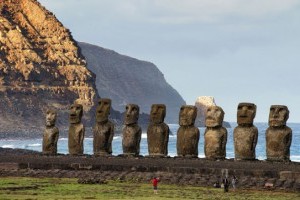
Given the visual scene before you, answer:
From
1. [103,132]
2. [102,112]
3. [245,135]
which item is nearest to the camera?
[245,135]

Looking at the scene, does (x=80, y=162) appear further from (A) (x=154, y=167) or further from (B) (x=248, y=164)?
(B) (x=248, y=164)

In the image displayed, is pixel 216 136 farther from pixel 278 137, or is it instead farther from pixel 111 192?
pixel 111 192

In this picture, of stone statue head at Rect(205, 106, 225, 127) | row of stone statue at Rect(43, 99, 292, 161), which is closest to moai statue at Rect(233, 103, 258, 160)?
row of stone statue at Rect(43, 99, 292, 161)

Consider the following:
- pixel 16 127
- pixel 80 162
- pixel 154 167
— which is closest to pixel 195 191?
pixel 154 167

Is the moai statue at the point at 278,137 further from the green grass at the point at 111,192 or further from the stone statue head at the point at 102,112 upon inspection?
the stone statue head at the point at 102,112

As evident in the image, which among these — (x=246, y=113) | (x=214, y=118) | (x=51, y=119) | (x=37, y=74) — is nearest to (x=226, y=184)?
(x=246, y=113)

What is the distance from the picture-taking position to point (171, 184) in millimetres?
33094

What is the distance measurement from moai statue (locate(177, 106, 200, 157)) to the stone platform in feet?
1.89

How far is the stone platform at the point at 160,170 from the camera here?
3200 cm

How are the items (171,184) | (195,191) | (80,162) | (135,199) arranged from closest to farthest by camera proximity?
(135,199)
(195,191)
(171,184)
(80,162)

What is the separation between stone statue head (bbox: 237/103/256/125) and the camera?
37.1 m

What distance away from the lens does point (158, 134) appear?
39.0m

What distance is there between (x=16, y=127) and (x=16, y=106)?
6.27 meters

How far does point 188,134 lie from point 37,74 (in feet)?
483
